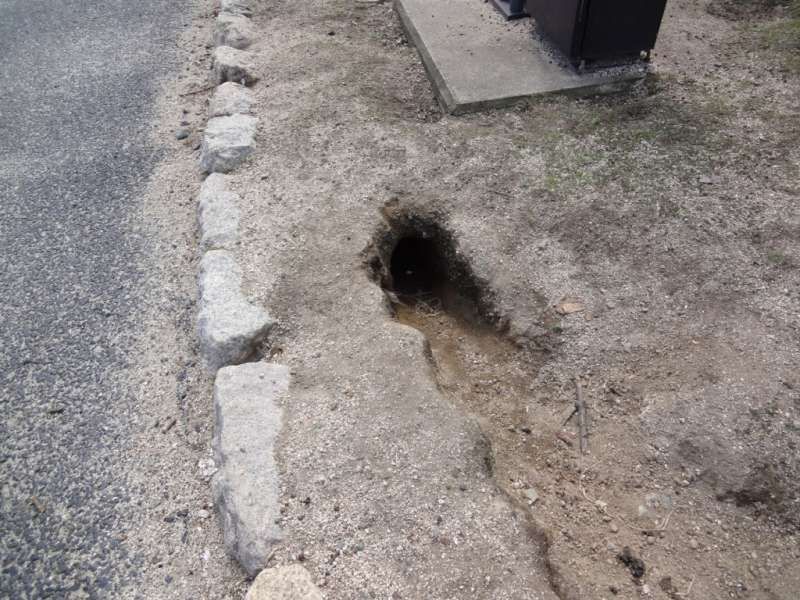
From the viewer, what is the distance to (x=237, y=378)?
278 cm

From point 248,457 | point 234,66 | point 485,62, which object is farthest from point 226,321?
point 485,62

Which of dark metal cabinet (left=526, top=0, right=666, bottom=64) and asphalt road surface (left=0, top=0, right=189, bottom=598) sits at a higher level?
dark metal cabinet (left=526, top=0, right=666, bottom=64)

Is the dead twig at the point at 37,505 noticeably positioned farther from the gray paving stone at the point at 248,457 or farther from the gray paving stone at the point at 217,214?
the gray paving stone at the point at 217,214

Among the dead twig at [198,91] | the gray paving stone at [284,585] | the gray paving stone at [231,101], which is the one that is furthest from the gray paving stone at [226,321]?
the dead twig at [198,91]

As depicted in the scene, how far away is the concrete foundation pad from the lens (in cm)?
440

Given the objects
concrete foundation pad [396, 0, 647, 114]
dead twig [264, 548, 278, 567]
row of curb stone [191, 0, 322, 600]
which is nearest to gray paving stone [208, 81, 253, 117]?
row of curb stone [191, 0, 322, 600]

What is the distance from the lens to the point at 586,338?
9.86 ft

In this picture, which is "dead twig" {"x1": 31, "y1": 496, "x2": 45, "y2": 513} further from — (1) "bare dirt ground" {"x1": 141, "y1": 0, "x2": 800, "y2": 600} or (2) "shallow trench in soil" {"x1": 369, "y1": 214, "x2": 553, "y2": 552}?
(2) "shallow trench in soil" {"x1": 369, "y1": 214, "x2": 553, "y2": 552}

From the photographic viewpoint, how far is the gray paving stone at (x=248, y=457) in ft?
7.50

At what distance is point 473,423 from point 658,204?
6.10ft

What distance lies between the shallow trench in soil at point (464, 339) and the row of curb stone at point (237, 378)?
78cm

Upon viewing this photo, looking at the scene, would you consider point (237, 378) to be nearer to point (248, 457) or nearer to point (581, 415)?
point (248, 457)

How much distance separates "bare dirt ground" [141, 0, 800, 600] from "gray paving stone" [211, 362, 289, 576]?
77 millimetres

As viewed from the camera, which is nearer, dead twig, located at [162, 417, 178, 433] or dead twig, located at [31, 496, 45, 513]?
dead twig, located at [31, 496, 45, 513]
